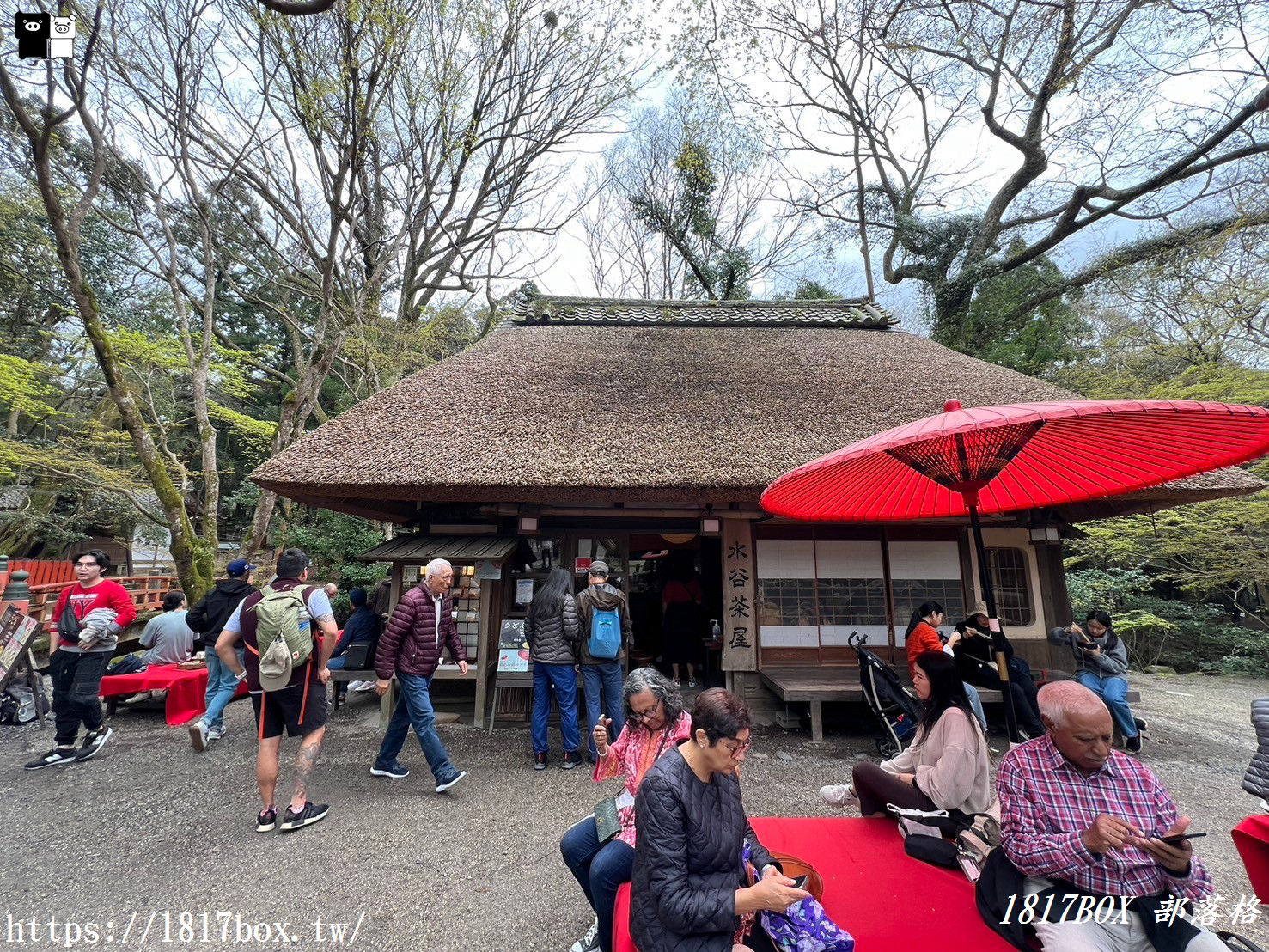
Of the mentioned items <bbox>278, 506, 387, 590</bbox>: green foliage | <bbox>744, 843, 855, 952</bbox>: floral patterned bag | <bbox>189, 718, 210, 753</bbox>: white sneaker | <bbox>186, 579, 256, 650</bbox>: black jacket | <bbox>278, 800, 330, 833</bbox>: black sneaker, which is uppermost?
<bbox>278, 506, 387, 590</bbox>: green foliage

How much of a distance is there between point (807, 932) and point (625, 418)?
Result: 487cm

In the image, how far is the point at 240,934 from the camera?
8.14 ft

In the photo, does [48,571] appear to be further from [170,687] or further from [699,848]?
[699,848]

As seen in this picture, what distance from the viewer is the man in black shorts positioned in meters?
3.31

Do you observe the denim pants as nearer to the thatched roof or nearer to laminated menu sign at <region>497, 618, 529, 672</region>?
the thatched roof

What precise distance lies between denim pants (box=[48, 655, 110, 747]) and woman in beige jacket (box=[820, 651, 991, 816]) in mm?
5982

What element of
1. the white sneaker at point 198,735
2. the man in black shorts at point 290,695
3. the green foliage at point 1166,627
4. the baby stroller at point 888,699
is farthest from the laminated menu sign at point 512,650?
the green foliage at point 1166,627

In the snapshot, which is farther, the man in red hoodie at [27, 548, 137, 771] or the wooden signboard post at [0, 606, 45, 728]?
the wooden signboard post at [0, 606, 45, 728]

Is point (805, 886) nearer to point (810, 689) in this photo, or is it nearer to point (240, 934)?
point (240, 934)

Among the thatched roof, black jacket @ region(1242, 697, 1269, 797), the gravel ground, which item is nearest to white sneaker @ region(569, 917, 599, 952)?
the gravel ground

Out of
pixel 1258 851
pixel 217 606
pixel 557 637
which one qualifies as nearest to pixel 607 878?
pixel 557 637

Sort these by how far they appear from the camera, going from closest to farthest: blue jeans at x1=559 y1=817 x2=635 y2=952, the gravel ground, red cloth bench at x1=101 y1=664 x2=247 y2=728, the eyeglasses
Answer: blue jeans at x1=559 y1=817 x2=635 y2=952 → the eyeglasses → the gravel ground → red cloth bench at x1=101 y1=664 x2=247 y2=728

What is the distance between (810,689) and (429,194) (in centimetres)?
1042

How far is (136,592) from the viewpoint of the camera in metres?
11.5
